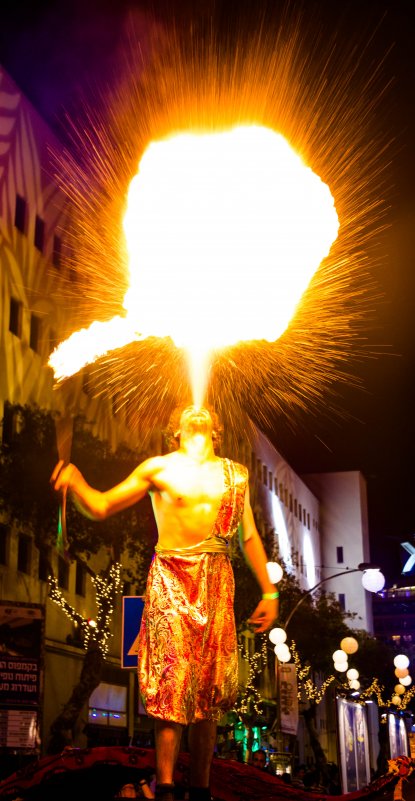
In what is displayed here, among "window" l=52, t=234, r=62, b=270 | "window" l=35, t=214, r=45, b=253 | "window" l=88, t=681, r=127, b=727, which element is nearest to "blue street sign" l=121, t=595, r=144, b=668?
"window" l=88, t=681, r=127, b=727

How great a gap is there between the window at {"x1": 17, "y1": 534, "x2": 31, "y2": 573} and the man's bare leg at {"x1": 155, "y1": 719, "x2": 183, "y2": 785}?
28516 mm

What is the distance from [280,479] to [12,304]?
147ft

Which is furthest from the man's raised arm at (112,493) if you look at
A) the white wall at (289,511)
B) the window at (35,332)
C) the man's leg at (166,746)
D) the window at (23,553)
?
the white wall at (289,511)

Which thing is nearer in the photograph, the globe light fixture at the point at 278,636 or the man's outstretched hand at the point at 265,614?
the man's outstretched hand at the point at 265,614

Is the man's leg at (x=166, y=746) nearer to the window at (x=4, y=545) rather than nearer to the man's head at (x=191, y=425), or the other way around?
the man's head at (x=191, y=425)

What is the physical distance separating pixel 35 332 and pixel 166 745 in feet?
105

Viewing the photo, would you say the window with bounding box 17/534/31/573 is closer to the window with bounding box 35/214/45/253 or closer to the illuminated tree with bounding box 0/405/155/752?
the illuminated tree with bounding box 0/405/155/752

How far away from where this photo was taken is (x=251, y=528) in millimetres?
6750

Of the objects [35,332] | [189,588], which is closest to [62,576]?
[35,332]

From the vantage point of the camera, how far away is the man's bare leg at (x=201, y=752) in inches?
237

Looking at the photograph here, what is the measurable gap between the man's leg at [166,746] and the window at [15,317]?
29806 millimetres

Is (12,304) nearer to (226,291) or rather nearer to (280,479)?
(226,291)

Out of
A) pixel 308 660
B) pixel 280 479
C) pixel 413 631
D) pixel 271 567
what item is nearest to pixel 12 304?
pixel 271 567

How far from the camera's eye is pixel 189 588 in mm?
6160
